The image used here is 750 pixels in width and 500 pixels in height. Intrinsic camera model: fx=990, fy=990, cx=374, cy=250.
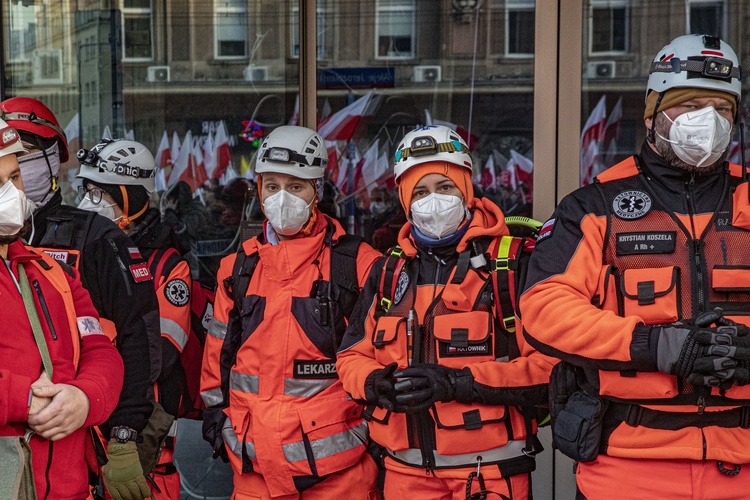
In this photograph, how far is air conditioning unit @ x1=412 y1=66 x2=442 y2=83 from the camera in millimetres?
5812

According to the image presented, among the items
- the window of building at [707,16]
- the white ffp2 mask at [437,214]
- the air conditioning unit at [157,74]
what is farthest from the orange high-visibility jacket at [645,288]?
the air conditioning unit at [157,74]

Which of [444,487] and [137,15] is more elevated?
→ [137,15]

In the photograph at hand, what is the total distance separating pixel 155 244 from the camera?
4957 mm

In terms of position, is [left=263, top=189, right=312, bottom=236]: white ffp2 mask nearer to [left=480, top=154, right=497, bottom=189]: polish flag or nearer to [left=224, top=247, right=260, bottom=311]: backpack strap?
[left=224, top=247, right=260, bottom=311]: backpack strap

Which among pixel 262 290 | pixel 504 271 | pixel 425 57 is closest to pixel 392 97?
pixel 425 57

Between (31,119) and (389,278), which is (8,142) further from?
(389,278)

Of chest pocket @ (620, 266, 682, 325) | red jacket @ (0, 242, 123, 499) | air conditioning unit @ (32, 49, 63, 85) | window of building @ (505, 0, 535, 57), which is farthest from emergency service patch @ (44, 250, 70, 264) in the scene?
air conditioning unit @ (32, 49, 63, 85)

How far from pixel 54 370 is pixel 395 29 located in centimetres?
361

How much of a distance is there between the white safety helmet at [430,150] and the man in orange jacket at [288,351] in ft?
1.81

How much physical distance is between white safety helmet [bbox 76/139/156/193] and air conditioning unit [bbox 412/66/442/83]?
5.60ft

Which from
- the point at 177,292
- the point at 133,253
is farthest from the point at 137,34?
the point at 133,253

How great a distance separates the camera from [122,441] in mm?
3547

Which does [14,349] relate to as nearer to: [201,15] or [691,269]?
[691,269]

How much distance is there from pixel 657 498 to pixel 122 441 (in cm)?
185
